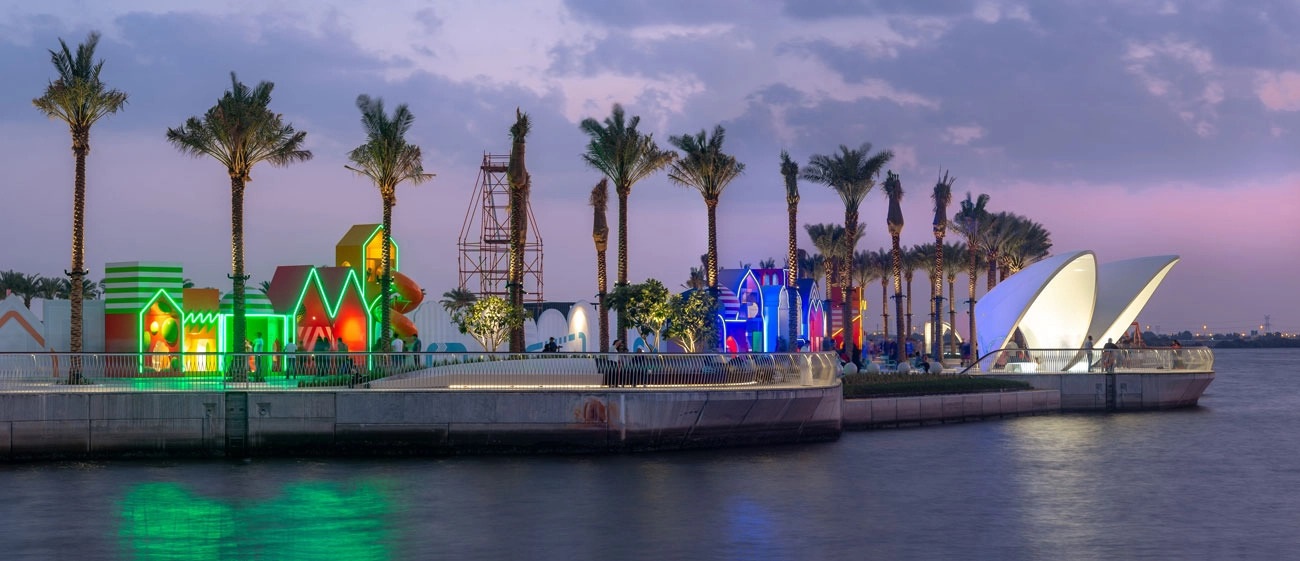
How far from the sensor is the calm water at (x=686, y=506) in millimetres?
18562

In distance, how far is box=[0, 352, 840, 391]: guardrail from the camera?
29156mm

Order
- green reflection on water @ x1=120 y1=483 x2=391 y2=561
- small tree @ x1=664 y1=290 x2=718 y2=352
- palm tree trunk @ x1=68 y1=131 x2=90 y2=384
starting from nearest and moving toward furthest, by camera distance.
→ green reflection on water @ x1=120 y1=483 x2=391 y2=561, palm tree trunk @ x1=68 y1=131 x2=90 y2=384, small tree @ x1=664 y1=290 x2=718 y2=352

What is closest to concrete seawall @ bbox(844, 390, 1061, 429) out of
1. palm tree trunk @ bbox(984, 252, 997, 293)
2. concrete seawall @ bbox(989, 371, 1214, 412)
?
concrete seawall @ bbox(989, 371, 1214, 412)

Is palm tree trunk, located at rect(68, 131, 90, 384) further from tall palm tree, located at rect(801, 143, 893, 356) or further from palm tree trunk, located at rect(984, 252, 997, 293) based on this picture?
palm tree trunk, located at rect(984, 252, 997, 293)

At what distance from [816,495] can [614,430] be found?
257 inches

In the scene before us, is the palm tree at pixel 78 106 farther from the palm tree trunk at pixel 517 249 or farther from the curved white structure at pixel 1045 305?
the curved white structure at pixel 1045 305

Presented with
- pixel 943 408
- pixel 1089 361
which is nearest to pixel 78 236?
pixel 943 408

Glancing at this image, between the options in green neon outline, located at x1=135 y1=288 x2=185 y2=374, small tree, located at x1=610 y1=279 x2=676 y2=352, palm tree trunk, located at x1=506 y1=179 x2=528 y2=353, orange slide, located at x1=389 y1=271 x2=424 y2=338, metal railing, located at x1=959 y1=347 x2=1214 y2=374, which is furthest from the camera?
orange slide, located at x1=389 y1=271 x2=424 y2=338

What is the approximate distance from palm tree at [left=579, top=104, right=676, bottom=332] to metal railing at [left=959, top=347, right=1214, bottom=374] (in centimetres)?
1333

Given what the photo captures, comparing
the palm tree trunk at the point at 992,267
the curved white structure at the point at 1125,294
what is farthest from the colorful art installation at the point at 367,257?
the palm tree trunk at the point at 992,267

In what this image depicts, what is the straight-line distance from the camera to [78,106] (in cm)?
3594

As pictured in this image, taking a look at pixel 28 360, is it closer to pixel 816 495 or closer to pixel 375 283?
pixel 816 495

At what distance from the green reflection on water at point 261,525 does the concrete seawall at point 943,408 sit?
56.7 feet

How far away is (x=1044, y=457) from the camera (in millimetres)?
31250
